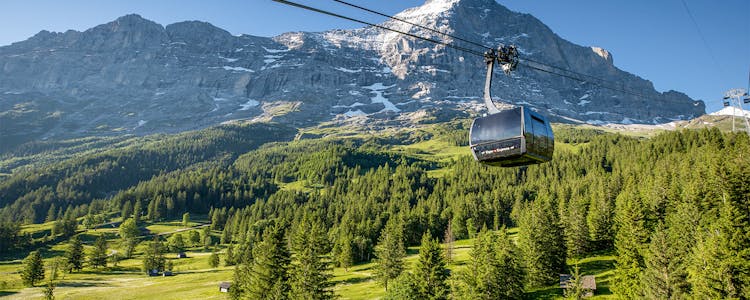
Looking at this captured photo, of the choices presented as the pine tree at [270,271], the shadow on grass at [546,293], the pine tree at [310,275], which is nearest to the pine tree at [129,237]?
the pine tree at [270,271]

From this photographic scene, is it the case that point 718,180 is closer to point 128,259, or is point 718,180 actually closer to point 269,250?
point 269,250

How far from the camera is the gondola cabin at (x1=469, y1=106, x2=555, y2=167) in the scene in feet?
73.8

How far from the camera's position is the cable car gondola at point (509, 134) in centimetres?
2252

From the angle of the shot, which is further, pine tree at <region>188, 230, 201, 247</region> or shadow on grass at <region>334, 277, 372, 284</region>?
pine tree at <region>188, 230, 201, 247</region>

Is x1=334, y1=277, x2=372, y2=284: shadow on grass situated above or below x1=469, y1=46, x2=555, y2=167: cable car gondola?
below

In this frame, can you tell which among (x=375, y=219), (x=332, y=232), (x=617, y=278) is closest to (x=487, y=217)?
(x=375, y=219)

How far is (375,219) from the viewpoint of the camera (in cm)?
13600

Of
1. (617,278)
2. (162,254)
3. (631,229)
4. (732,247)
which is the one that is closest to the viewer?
(732,247)

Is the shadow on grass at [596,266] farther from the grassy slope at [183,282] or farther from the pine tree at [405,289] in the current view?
the pine tree at [405,289]

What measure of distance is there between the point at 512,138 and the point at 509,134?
0.97 feet

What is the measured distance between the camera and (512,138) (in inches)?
891

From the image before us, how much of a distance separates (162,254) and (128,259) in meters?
25.5

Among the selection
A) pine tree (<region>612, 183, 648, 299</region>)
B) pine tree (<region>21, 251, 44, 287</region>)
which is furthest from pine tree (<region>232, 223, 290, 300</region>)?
pine tree (<region>21, 251, 44, 287</region>)

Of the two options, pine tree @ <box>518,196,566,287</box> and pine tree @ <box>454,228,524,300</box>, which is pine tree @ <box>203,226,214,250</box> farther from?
pine tree @ <box>518,196,566,287</box>
